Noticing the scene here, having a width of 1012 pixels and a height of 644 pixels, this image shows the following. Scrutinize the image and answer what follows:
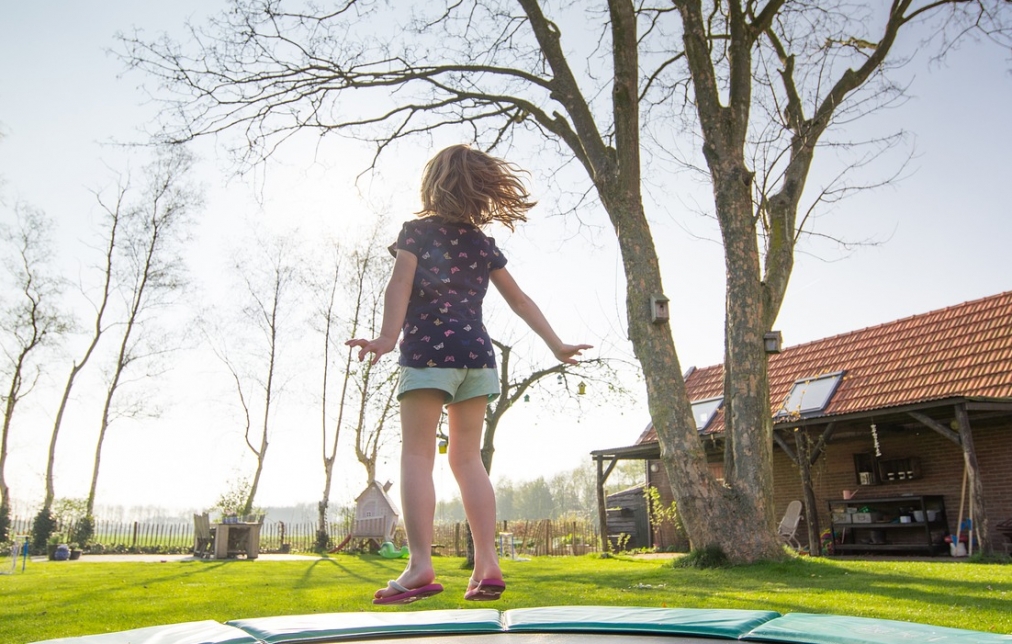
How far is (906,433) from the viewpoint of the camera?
11.2m

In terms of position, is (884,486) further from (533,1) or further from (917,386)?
(533,1)

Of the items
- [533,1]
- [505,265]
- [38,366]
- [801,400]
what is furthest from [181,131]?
[38,366]

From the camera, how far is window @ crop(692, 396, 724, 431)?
14.0m

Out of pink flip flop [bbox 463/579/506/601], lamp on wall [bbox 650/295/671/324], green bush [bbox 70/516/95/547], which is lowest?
pink flip flop [bbox 463/579/506/601]

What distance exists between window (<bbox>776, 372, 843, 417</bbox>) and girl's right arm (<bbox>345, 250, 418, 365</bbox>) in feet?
34.3

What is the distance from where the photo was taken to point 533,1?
7.67 meters

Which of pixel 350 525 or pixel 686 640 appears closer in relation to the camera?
pixel 686 640

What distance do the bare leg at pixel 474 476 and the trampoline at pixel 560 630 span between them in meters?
0.52

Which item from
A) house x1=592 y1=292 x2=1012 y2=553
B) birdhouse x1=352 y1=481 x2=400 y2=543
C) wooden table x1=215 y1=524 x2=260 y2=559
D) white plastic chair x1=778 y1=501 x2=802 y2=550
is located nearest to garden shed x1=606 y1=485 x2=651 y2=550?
house x1=592 y1=292 x2=1012 y2=553

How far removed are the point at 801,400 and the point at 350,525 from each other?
11.6m

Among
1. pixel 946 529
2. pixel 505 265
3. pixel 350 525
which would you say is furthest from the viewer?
pixel 350 525

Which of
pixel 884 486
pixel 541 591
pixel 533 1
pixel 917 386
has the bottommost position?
pixel 541 591

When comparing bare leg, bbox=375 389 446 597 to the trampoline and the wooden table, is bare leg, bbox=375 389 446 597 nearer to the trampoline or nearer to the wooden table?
the trampoline

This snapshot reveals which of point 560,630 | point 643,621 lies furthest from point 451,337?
point 643,621
